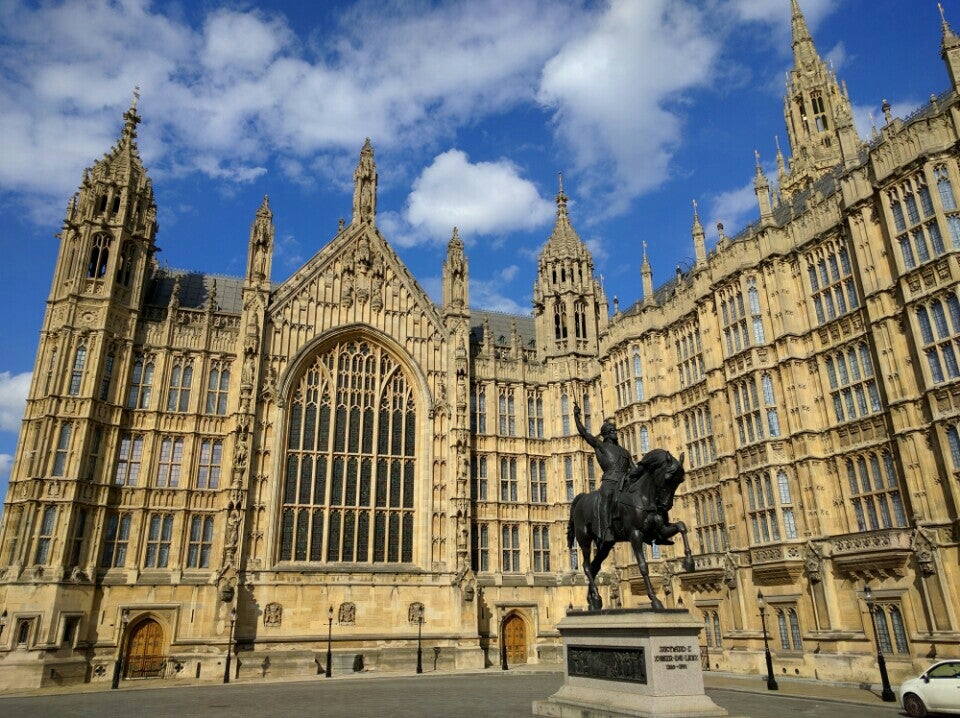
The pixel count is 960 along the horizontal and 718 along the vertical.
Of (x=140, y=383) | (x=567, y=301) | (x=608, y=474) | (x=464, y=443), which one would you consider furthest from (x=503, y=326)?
(x=608, y=474)

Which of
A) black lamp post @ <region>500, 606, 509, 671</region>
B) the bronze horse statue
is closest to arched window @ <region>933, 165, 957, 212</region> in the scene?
the bronze horse statue

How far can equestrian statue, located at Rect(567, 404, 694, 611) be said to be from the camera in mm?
15945

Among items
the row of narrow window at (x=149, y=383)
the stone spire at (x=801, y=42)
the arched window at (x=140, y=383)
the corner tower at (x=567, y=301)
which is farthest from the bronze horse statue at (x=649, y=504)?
the stone spire at (x=801, y=42)

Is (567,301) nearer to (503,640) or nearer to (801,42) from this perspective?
(503,640)

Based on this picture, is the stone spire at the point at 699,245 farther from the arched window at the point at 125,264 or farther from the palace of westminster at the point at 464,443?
the arched window at the point at 125,264

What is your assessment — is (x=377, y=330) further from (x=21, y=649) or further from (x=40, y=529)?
(x=21, y=649)

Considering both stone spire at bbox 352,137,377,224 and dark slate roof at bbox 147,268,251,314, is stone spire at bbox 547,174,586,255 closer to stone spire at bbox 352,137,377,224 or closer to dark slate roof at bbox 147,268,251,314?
stone spire at bbox 352,137,377,224

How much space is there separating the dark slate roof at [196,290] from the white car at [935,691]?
3799cm

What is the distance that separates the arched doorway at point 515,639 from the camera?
4088 centimetres

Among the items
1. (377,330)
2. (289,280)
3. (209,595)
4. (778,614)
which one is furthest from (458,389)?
(778,614)

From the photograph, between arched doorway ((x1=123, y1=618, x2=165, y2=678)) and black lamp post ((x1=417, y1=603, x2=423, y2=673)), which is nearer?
arched doorway ((x1=123, y1=618, x2=165, y2=678))

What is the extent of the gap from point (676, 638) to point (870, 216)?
22894mm

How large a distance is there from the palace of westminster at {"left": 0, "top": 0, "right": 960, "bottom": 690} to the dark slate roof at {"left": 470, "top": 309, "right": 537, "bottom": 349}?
11.0ft

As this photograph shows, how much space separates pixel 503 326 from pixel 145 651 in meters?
32.8
